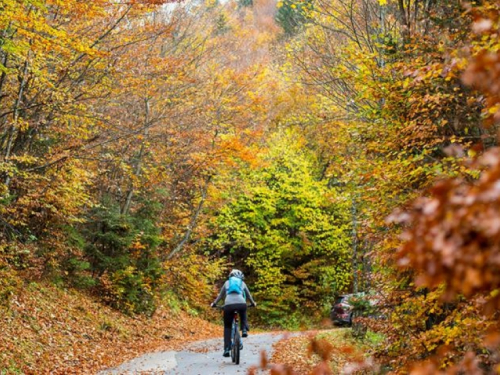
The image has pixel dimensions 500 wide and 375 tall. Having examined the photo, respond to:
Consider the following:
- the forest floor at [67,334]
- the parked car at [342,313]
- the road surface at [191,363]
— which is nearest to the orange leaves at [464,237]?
the road surface at [191,363]

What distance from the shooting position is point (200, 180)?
→ 70.2 ft

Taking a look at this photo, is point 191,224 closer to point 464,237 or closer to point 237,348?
point 237,348

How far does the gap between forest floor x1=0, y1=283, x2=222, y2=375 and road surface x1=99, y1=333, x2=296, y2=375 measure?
633mm

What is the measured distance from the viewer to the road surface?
983cm

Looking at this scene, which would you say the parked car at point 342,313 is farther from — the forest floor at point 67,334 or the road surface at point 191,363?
the road surface at point 191,363

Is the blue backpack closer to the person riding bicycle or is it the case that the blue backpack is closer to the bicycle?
the person riding bicycle

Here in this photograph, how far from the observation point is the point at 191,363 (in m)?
10.7

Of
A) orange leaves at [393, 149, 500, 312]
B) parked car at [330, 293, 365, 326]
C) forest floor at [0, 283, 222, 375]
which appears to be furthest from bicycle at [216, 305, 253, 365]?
parked car at [330, 293, 365, 326]

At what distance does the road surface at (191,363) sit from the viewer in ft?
32.2

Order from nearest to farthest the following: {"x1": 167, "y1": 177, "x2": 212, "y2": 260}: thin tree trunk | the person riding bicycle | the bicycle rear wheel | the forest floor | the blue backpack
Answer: the forest floor
the bicycle rear wheel
the person riding bicycle
the blue backpack
{"x1": 167, "y1": 177, "x2": 212, "y2": 260}: thin tree trunk

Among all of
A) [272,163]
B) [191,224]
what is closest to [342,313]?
[191,224]

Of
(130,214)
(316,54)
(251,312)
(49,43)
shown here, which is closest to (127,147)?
(130,214)

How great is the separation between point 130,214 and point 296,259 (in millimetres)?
12957

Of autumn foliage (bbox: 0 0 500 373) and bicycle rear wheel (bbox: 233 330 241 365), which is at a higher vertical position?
autumn foliage (bbox: 0 0 500 373)
